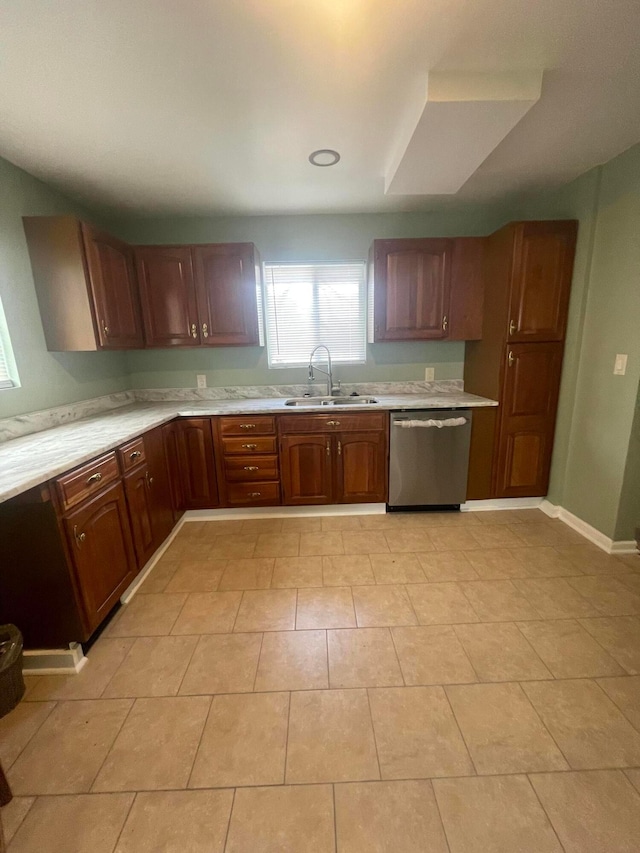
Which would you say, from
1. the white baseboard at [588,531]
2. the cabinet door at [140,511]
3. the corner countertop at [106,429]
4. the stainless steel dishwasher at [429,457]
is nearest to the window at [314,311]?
the corner countertop at [106,429]

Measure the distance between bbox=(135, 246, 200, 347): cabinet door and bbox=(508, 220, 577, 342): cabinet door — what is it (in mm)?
2401

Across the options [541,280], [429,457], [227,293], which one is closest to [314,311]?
[227,293]

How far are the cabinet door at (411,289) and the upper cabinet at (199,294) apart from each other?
1.02 m

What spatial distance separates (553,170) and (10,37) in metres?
2.80

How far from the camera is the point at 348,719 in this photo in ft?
4.12

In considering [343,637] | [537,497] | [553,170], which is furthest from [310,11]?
[537,497]

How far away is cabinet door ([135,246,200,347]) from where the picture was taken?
104 inches

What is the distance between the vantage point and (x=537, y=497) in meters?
2.77

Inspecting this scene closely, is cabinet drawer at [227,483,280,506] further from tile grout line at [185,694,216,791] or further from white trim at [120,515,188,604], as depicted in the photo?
tile grout line at [185,694,216,791]

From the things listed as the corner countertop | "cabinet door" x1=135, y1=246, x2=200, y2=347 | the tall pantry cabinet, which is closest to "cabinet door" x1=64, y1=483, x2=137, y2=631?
the corner countertop

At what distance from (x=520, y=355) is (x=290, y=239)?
210cm

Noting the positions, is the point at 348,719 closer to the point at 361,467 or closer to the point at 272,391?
the point at 361,467

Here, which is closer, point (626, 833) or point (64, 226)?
point (626, 833)

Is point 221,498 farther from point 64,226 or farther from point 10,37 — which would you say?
point 10,37
